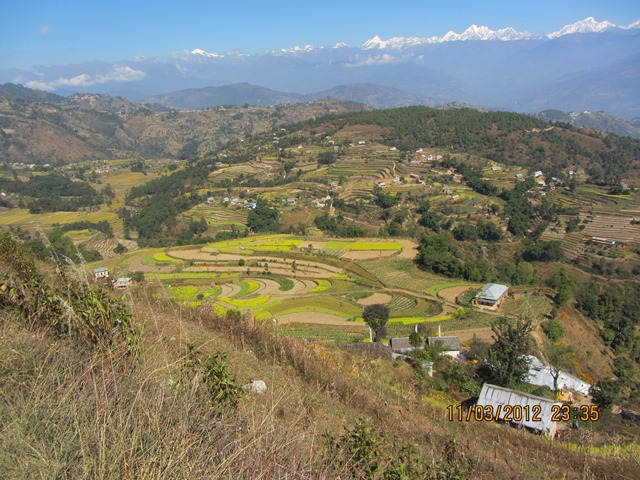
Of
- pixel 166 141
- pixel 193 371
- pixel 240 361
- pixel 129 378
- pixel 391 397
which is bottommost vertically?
pixel 166 141

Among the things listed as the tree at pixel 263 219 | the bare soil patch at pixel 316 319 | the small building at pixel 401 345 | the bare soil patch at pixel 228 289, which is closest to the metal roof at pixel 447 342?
the small building at pixel 401 345

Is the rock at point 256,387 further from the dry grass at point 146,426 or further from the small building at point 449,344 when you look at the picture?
the small building at point 449,344

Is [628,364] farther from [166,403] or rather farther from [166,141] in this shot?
[166,141]

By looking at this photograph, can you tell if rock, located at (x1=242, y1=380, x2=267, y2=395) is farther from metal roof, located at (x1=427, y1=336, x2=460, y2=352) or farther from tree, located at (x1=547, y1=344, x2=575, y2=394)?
tree, located at (x1=547, y1=344, x2=575, y2=394)

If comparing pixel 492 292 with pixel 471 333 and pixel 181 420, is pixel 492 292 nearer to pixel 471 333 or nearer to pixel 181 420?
pixel 471 333

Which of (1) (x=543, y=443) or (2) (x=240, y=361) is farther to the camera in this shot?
(1) (x=543, y=443)

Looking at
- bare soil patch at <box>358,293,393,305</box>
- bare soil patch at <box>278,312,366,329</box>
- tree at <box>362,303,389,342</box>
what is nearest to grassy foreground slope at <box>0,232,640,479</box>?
tree at <box>362,303,389,342</box>

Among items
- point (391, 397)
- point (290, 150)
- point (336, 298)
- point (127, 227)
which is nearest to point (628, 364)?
point (336, 298)
